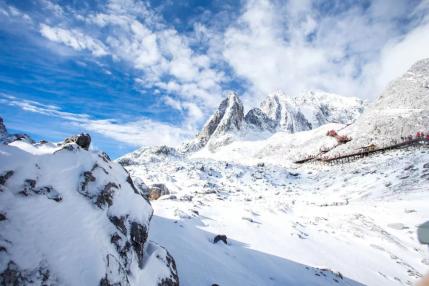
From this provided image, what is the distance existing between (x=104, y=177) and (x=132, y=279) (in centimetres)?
236

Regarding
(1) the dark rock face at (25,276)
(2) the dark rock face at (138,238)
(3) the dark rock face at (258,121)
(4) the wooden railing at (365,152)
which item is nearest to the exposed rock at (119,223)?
(2) the dark rock face at (138,238)

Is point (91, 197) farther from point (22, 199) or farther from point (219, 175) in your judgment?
point (219, 175)

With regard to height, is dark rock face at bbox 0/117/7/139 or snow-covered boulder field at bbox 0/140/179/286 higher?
dark rock face at bbox 0/117/7/139

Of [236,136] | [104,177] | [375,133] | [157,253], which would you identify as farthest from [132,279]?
[236,136]

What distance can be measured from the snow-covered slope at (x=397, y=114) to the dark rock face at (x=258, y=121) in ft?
268

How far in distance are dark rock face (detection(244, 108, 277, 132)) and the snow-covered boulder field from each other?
150595 mm

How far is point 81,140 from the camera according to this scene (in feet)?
24.4

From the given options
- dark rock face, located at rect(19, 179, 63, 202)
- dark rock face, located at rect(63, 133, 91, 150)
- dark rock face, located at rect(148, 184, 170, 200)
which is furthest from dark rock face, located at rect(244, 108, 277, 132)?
dark rock face, located at rect(19, 179, 63, 202)

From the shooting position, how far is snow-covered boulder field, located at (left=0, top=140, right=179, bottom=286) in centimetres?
434

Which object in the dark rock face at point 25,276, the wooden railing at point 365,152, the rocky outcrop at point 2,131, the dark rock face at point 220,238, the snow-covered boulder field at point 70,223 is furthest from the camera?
the wooden railing at point 365,152

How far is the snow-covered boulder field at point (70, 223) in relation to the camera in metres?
4.34

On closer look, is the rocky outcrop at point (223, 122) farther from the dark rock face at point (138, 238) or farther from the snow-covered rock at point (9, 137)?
the dark rock face at point (138, 238)

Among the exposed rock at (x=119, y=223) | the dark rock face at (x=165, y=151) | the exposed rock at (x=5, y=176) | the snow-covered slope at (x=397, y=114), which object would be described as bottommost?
the exposed rock at (x=119, y=223)

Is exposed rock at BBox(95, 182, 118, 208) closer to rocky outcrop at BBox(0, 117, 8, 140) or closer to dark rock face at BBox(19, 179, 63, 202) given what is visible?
dark rock face at BBox(19, 179, 63, 202)
